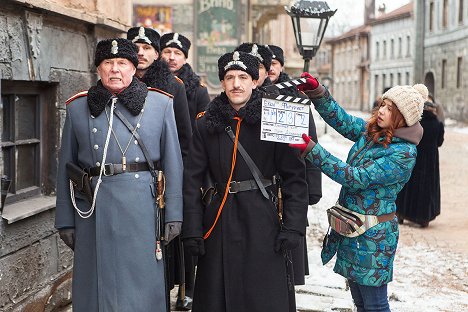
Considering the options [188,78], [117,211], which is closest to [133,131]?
[117,211]

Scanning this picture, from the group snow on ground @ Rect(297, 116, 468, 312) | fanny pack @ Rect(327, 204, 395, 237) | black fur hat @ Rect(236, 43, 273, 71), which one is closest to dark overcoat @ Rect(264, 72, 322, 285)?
black fur hat @ Rect(236, 43, 273, 71)

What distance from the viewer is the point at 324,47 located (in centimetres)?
10244

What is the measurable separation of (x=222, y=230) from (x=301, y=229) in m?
0.49

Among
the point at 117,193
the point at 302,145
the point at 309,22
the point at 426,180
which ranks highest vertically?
the point at 309,22

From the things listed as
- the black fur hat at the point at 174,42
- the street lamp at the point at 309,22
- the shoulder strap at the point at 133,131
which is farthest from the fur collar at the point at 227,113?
the street lamp at the point at 309,22

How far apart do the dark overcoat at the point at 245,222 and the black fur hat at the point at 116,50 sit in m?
0.59

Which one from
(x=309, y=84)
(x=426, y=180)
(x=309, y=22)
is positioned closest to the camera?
(x=309, y=84)

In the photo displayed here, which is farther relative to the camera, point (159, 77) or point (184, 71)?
point (184, 71)

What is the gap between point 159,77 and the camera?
5.97 meters

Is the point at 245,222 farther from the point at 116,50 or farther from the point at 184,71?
the point at 184,71

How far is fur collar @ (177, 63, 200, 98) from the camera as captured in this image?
Answer: 679cm

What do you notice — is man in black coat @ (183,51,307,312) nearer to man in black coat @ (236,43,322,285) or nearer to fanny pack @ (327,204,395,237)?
fanny pack @ (327,204,395,237)

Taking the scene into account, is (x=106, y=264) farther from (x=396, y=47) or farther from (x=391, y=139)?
(x=396, y=47)

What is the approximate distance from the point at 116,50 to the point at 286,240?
1.54 m
